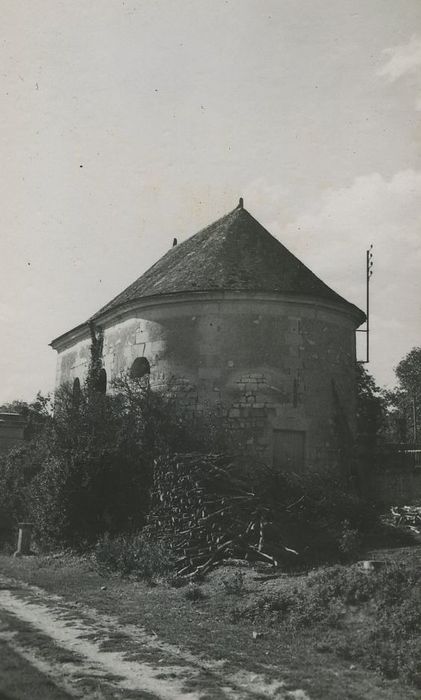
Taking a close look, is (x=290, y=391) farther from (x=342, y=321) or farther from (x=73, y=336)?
(x=73, y=336)

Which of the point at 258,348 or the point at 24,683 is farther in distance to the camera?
the point at 258,348

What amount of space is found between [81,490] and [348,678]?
10609mm

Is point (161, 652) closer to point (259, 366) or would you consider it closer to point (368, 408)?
point (259, 366)

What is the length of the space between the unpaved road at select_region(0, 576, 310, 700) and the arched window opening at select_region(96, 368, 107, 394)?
48.6ft

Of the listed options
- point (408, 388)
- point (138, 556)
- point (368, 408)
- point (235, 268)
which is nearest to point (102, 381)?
point (235, 268)

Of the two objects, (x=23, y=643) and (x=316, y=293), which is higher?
(x=316, y=293)

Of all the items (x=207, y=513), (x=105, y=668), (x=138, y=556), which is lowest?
(x=105, y=668)

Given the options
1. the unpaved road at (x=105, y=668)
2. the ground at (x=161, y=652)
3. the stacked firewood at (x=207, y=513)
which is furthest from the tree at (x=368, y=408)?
the unpaved road at (x=105, y=668)

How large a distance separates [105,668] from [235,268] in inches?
585

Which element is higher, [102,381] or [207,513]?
[102,381]

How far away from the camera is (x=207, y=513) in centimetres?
1387

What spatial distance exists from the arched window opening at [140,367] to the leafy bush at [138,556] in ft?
23.9

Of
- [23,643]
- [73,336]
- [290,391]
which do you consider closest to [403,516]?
[290,391]

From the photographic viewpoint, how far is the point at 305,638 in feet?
27.2
